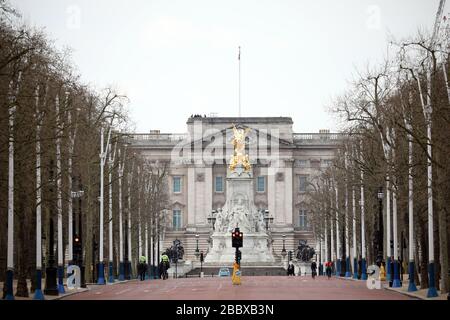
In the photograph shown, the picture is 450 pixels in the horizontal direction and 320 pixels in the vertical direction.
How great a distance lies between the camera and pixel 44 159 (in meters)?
70.8

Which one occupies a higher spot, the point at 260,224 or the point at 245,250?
the point at 260,224

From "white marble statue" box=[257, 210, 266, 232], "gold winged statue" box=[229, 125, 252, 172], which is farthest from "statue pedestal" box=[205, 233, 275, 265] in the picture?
"gold winged statue" box=[229, 125, 252, 172]

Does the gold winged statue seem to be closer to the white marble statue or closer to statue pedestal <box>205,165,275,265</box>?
statue pedestal <box>205,165,275,265</box>

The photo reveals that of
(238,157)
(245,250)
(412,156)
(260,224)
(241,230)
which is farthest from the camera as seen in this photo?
(238,157)

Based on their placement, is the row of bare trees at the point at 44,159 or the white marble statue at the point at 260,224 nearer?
the row of bare trees at the point at 44,159

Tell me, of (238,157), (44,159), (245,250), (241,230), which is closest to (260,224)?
(241,230)

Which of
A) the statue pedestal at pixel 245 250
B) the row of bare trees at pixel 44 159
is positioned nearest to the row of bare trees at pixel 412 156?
the row of bare trees at pixel 44 159

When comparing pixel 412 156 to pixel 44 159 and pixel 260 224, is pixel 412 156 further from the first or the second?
pixel 260 224

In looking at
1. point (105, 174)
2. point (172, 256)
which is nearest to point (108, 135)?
point (105, 174)

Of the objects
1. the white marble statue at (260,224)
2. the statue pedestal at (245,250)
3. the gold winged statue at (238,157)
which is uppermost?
the gold winged statue at (238,157)

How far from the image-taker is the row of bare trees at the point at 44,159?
190ft

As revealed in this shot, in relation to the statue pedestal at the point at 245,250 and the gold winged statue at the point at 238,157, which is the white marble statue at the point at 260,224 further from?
the gold winged statue at the point at 238,157

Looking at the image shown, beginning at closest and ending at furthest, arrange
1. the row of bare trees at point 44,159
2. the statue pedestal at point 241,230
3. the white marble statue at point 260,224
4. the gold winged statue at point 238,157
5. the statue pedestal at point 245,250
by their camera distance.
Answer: the row of bare trees at point 44,159
the statue pedestal at point 245,250
the statue pedestal at point 241,230
the white marble statue at point 260,224
the gold winged statue at point 238,157

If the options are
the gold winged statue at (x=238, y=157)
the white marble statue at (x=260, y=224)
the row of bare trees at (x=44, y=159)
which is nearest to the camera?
the row of bare trees at (x=44, y=159)
